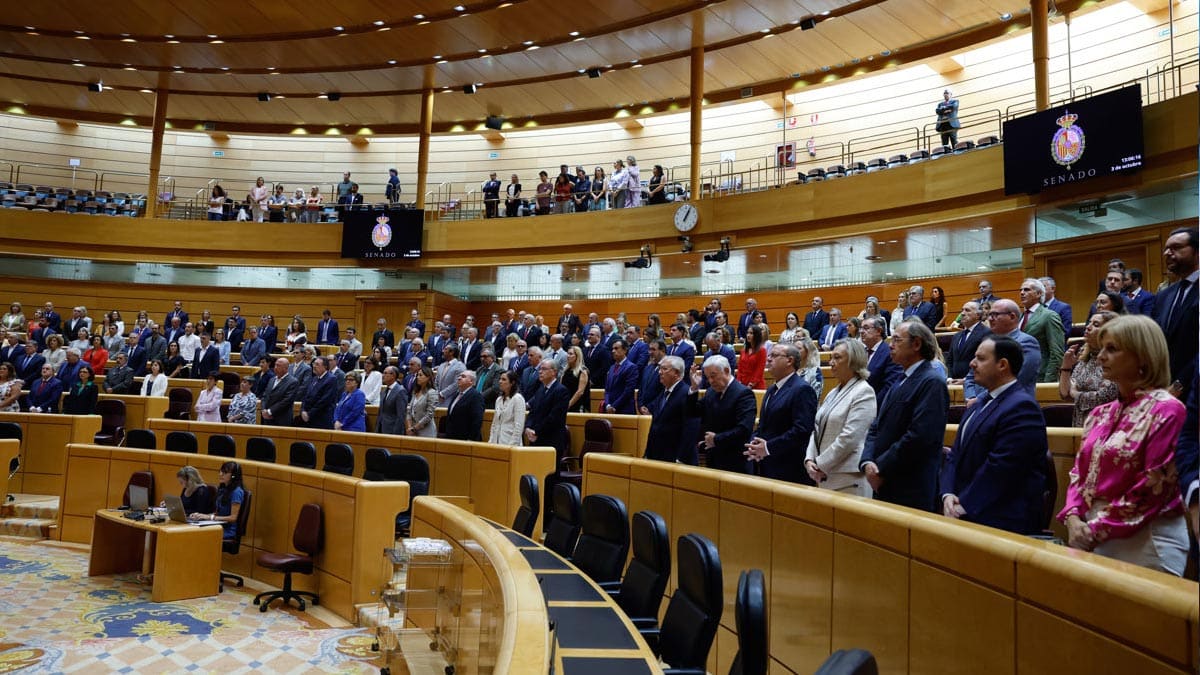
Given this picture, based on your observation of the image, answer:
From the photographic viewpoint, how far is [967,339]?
587 centimetres

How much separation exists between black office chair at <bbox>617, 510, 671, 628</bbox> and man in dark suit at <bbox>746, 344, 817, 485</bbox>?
1082 millimetres

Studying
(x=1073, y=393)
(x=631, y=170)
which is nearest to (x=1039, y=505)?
(x=1073, y=393)

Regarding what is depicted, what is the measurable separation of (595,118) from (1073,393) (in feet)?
49.0

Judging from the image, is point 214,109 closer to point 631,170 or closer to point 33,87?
point 33,87

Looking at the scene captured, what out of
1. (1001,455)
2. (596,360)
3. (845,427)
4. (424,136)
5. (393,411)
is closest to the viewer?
(1001,455)

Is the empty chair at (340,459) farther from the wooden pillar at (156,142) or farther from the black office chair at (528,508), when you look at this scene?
the wooden pillar at (156,142)

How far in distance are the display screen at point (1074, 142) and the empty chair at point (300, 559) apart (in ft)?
28.4

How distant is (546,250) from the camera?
14828mm

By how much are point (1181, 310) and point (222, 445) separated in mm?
7747

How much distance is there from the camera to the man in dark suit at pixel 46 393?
9.71 metres

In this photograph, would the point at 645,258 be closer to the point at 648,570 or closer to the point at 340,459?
the point at 340,459

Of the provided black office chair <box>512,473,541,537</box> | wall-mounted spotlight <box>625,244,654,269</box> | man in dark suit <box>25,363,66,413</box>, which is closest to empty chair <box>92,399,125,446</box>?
man in dark suit <box>25,363,66,413</box>

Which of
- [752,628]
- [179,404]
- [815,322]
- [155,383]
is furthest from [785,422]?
[155,383]

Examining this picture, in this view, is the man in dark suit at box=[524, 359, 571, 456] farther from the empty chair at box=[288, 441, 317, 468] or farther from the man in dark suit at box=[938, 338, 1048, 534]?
the man in dark suit at box=[938, 338, 1048, 534]
